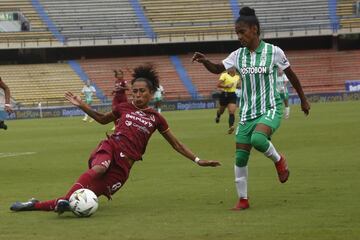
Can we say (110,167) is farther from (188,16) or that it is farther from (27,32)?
(188,16)

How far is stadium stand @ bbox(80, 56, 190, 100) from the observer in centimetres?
6022

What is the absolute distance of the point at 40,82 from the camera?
5969cm

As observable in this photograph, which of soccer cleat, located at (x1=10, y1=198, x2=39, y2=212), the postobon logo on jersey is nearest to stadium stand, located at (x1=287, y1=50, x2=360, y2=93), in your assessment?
the postobon logo on jersey

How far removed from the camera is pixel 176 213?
996 cm

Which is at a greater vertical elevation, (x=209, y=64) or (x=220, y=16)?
(x=209, y=64)

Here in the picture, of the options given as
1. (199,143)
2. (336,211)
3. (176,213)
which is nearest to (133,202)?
(176,213)

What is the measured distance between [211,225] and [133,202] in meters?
2.60

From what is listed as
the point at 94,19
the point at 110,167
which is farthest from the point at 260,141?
the point at 94,19

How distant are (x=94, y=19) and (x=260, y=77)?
5492 cm

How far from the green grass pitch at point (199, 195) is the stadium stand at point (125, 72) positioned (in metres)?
37.1

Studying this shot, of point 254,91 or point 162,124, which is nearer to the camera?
point 254,91

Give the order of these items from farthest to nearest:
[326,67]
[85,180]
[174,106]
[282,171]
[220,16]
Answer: [220,16], [326,67], [174,106], [282,171], [85,180]

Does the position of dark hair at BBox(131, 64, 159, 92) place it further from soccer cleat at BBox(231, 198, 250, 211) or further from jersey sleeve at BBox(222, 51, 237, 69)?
soccer cleat at BBox(231, 198, 250, 211)

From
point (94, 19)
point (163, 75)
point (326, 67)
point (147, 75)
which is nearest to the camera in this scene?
point (147, 75)
